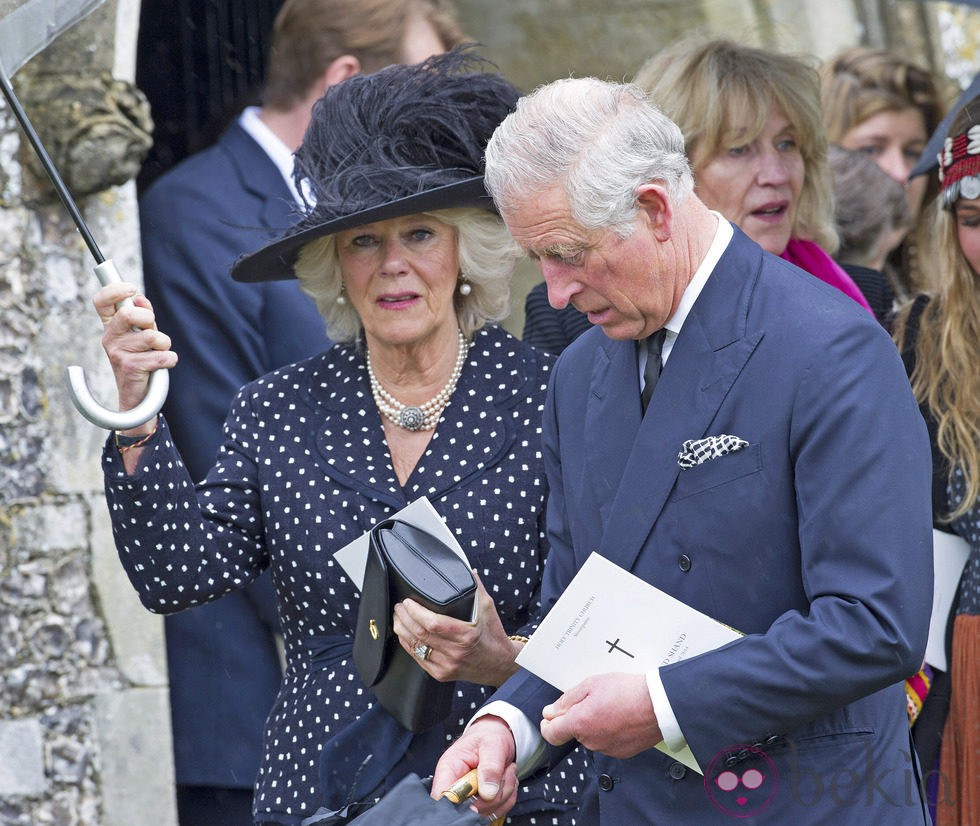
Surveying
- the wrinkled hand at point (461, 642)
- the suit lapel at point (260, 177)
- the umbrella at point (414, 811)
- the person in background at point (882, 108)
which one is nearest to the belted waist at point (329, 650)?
the wrinkled hand at point (461, 642)

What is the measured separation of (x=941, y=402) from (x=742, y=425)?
3.94 feet

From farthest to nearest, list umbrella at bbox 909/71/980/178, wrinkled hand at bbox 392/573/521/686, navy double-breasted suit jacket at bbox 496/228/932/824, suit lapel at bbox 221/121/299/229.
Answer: suit lapel at bbox 221/121/299/229, umbrella at bbox 909/71/980/178, wrinkled hand at bbox 392/573/521/686, navy double-breasted suit jacket at bbox 496/228/932/824

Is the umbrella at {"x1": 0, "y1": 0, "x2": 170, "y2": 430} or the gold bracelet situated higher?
the umbrella at {"x1": 0, "y1": 0, "x2": 170, "y2": 430}

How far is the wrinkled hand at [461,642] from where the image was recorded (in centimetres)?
254

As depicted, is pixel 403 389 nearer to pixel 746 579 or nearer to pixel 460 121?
pixel 460 121

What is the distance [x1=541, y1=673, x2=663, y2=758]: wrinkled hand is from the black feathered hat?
1.18 metres

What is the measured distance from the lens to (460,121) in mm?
3111

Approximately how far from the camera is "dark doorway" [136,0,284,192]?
221 inches

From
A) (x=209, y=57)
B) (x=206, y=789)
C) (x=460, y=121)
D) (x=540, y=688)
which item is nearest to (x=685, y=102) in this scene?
(x=460, y=121)

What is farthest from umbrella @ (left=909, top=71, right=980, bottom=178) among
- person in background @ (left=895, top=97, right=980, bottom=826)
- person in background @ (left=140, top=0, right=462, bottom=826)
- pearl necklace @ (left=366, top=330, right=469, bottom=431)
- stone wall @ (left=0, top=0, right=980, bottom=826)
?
stone wall @ (left=0, top=0, right=980, bottom=826)

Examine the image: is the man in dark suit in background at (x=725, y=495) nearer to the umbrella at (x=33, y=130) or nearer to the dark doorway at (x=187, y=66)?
the umbrella at (x=33, y=130)

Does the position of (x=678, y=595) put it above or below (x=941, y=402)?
above

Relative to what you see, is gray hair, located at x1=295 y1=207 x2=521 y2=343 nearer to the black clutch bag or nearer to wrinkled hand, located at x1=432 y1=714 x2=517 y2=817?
the black clutch bag

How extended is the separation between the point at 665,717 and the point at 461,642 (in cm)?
51
